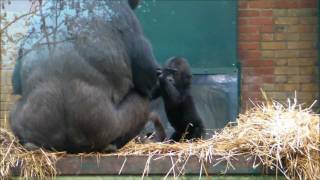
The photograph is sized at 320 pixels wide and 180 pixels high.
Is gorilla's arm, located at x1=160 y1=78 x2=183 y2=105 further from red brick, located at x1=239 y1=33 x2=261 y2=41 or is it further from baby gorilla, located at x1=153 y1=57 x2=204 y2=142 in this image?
red brick, located at x1=239 y1=33 x2=261 y2=41

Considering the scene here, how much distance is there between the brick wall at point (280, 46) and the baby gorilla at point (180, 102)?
2596 millimetres

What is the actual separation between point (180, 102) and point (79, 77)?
5.13 feet

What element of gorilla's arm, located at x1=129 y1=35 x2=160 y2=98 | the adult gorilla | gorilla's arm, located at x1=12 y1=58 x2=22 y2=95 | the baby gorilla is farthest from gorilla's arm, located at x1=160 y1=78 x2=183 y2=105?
gorilla's arm, located at x1=12 y1=58 x2=22 y2=95

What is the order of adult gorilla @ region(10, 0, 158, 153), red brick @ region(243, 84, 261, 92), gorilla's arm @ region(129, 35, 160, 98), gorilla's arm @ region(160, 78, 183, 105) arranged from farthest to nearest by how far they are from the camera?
1. red brick @ region(243, 84, 261, 92)
2. gorilla's arm @ region(160, 78, 183, 105)
3. gorilla's arm @ region(129, 35, 160, 98)
4. adult gorilla @ region(10, 0, 158, 153)

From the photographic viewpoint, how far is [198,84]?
8.70 metres

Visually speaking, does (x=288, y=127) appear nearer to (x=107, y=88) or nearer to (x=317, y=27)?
(x=107, y=88)

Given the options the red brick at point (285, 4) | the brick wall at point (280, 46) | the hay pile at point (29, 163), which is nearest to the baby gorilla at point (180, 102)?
the hay pile at point (29, 163)

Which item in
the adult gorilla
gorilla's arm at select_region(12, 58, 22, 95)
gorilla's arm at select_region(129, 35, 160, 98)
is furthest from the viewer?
gorilla's arm at select_region(129, 35, 160, 98)

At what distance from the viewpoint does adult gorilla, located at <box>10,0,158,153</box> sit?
4.79 meters

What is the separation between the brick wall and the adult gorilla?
380 centimetres

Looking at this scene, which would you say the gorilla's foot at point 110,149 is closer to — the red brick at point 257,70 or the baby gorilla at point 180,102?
the baby gorilla at point 180,102

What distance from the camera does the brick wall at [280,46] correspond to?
889cm

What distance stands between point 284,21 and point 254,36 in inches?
14.9

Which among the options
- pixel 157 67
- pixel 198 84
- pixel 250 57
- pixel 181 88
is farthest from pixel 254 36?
pixel 157 67
